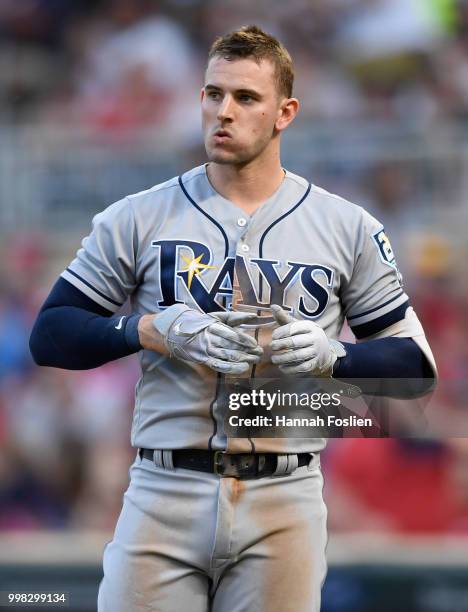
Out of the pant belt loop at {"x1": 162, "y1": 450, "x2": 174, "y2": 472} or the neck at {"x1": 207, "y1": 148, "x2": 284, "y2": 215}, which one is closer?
the pant belt loop at {"x1": 162, "y1": 450, "x2": 174, "y2": 472}

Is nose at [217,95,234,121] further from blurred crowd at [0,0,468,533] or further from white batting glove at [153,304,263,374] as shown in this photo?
blurred crowd at [0,0,468,533]

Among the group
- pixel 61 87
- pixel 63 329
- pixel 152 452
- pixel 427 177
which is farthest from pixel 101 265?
pixel 61 87

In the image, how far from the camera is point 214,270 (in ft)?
7.71

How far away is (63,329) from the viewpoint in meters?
2.36

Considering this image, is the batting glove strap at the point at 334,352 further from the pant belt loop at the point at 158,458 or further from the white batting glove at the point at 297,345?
the pant belt loop at the point at 158,458

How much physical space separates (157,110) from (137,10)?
715 mm

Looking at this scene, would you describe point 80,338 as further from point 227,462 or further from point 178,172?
point 178,172

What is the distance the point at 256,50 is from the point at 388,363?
0.75 m

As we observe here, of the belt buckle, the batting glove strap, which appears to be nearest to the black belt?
the belt buckle

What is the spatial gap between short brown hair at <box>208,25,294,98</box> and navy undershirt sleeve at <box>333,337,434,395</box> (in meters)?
0.62

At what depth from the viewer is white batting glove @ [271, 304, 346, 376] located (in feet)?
7.06

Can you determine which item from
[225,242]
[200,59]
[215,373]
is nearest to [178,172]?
[200,59]

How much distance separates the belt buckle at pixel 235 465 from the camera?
7.50 feet

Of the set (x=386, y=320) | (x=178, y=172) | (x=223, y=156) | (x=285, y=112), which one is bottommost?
(x=386, y=320)
